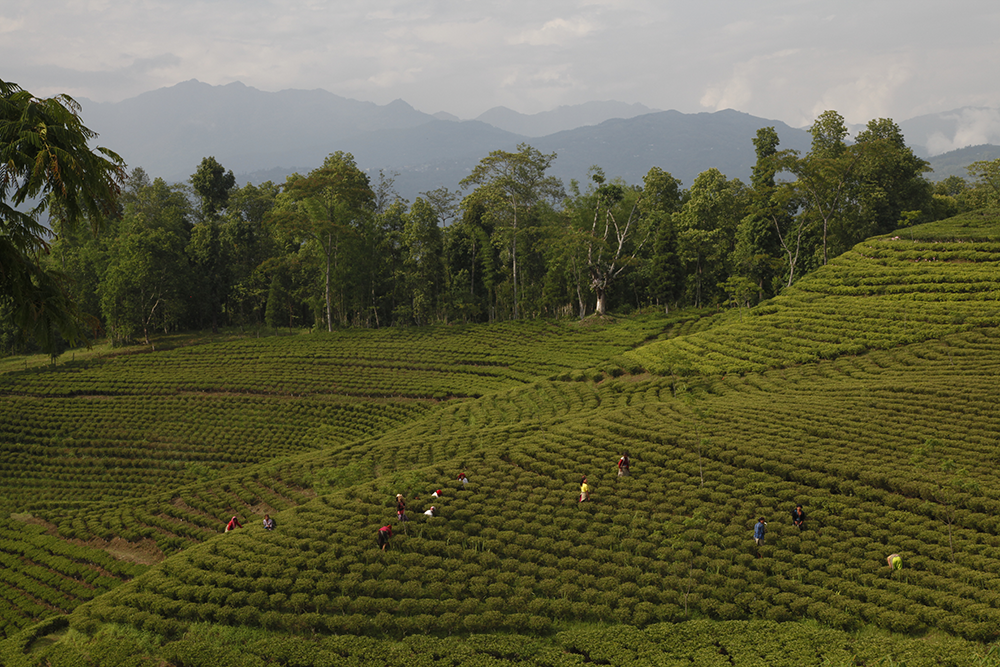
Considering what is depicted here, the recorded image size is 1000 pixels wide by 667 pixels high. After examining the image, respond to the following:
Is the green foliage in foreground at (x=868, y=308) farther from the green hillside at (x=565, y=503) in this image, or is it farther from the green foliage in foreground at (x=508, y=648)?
the green foliage in foreground at (x=508, y=648)

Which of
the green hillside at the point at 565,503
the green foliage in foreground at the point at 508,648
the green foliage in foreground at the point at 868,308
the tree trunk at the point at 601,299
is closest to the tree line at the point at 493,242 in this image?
the tree trunk at the point at 601,299

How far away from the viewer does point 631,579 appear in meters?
19.9

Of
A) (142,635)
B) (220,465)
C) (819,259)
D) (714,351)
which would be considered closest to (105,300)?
(220,465)

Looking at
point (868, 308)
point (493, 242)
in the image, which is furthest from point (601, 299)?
point (868, 308)

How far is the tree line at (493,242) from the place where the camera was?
68.2 meters

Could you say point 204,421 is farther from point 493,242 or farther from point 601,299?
point 601,299

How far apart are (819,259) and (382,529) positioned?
62.1 metres

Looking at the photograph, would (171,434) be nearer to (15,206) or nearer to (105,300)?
(105,300)

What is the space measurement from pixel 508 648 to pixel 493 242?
6639 centimetres

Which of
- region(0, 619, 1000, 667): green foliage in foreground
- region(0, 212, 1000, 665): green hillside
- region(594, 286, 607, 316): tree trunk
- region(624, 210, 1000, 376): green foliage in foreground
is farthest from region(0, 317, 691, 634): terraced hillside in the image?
region(624, 210, 1000, 376): green foliage in foreground

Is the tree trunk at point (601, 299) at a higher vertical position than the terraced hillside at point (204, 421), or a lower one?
higher

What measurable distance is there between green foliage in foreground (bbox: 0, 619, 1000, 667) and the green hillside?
0.09 meters

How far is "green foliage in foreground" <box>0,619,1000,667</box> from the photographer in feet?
51.7

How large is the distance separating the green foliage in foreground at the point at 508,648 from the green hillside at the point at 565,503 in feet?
0.28
